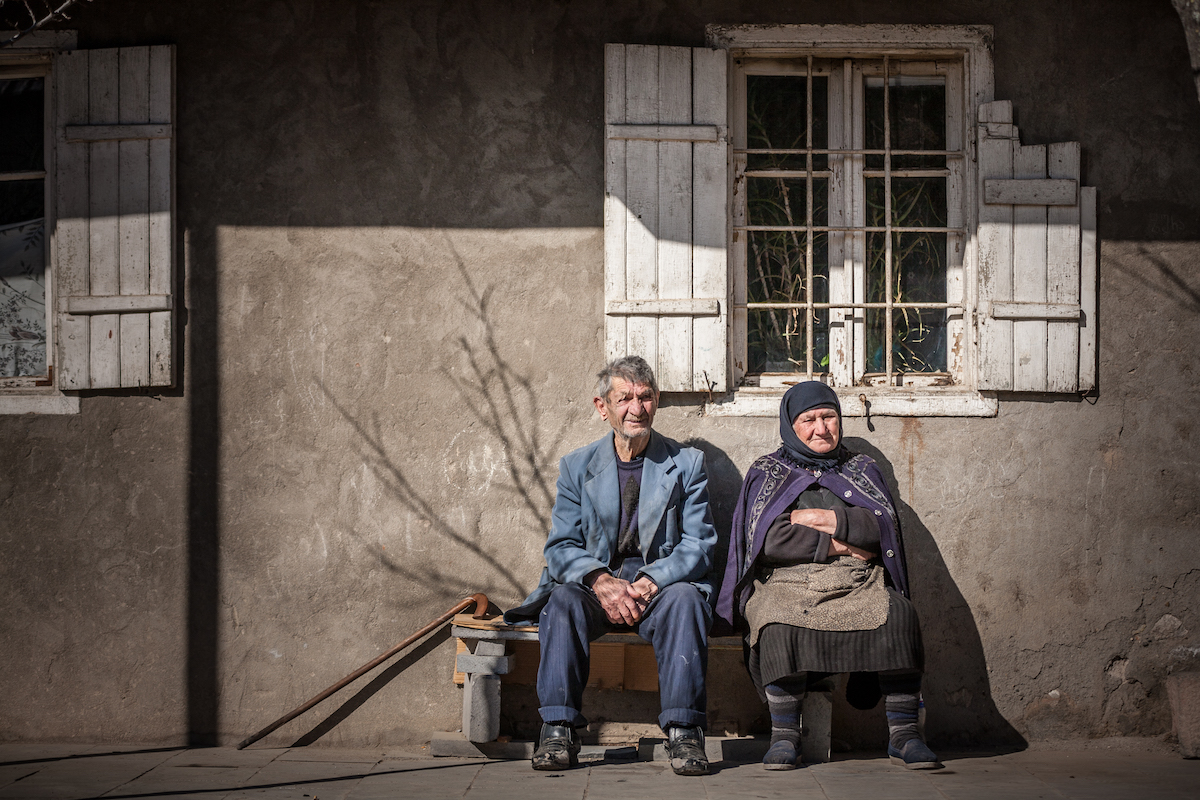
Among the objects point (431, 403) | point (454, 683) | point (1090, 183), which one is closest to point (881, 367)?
point (1090, 183)

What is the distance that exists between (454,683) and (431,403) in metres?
1.18

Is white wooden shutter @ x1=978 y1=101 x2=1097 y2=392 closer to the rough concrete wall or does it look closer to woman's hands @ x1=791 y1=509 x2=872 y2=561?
the rough concrete wall

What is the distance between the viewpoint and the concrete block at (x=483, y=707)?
3.77 meters

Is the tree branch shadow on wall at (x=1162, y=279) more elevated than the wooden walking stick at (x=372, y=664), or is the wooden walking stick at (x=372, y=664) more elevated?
the tree branch shadow on wall at (x=1162, y=279)

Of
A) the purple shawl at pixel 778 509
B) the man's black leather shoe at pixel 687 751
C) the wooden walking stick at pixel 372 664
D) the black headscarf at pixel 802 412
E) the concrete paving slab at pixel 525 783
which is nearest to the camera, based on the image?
the concrete paving slab at pixel 525 783

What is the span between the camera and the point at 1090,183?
13.8 feet

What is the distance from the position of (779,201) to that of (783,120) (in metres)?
0.36

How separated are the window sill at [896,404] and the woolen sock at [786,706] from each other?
112 cm

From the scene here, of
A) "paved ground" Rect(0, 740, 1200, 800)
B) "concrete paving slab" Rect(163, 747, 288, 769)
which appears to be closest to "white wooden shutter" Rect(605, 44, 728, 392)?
"paved ground" Rect(0, 740, 1200, 800)

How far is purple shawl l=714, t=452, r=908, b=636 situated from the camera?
3.75m

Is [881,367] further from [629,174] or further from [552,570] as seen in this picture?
[552,570]

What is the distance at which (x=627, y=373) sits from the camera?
12.9ft

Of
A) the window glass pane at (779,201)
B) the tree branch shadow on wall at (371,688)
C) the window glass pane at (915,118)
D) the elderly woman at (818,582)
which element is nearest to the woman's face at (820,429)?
the elderly woman at (818,582)

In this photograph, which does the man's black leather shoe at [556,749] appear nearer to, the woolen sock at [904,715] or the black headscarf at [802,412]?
the woolen sock at [904,715]
